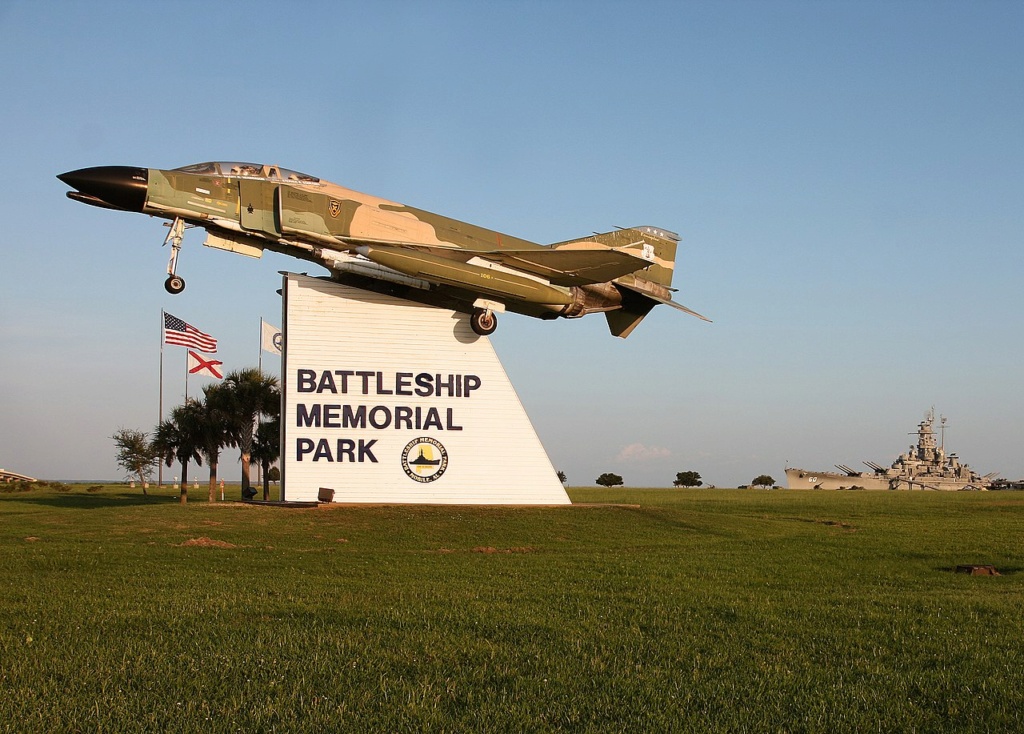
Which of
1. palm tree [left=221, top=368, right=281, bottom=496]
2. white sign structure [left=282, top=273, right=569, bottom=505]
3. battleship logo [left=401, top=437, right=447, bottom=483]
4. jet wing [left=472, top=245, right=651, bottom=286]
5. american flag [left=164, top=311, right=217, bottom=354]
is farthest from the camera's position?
palm tree [left=221, top=368, right=281, bottom=496]

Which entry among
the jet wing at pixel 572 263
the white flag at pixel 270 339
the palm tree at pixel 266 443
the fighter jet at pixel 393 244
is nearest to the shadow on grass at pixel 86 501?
the palm tree at pixel 266 443

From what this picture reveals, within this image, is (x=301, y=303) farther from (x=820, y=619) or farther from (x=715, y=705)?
(x=715, y=705)

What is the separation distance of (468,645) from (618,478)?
87984mm

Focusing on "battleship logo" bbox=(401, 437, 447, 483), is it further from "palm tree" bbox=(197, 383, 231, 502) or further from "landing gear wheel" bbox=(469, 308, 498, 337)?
"palm tree" bbox=(197, 383, 231, 502)

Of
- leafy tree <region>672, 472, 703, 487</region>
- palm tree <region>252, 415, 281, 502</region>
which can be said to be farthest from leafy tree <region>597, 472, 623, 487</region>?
palm tree <region>252, 415, 281, 502</region>

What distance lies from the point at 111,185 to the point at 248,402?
2209 cm

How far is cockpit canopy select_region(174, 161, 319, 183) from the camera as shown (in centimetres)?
2552

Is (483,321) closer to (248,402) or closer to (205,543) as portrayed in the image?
(205,543)

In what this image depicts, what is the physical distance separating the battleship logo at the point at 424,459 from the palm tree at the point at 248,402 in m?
16.6

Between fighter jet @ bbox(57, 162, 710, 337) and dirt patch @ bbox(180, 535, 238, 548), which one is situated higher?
fighter jet @ bbox(57, 162, 710, 337)

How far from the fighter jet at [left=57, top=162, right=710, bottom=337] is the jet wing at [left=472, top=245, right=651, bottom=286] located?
0.03 metres

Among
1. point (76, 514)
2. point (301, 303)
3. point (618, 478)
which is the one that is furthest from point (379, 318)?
point (618, 478)

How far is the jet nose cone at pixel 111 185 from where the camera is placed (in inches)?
928

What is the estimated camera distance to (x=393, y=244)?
27438 millimetres
